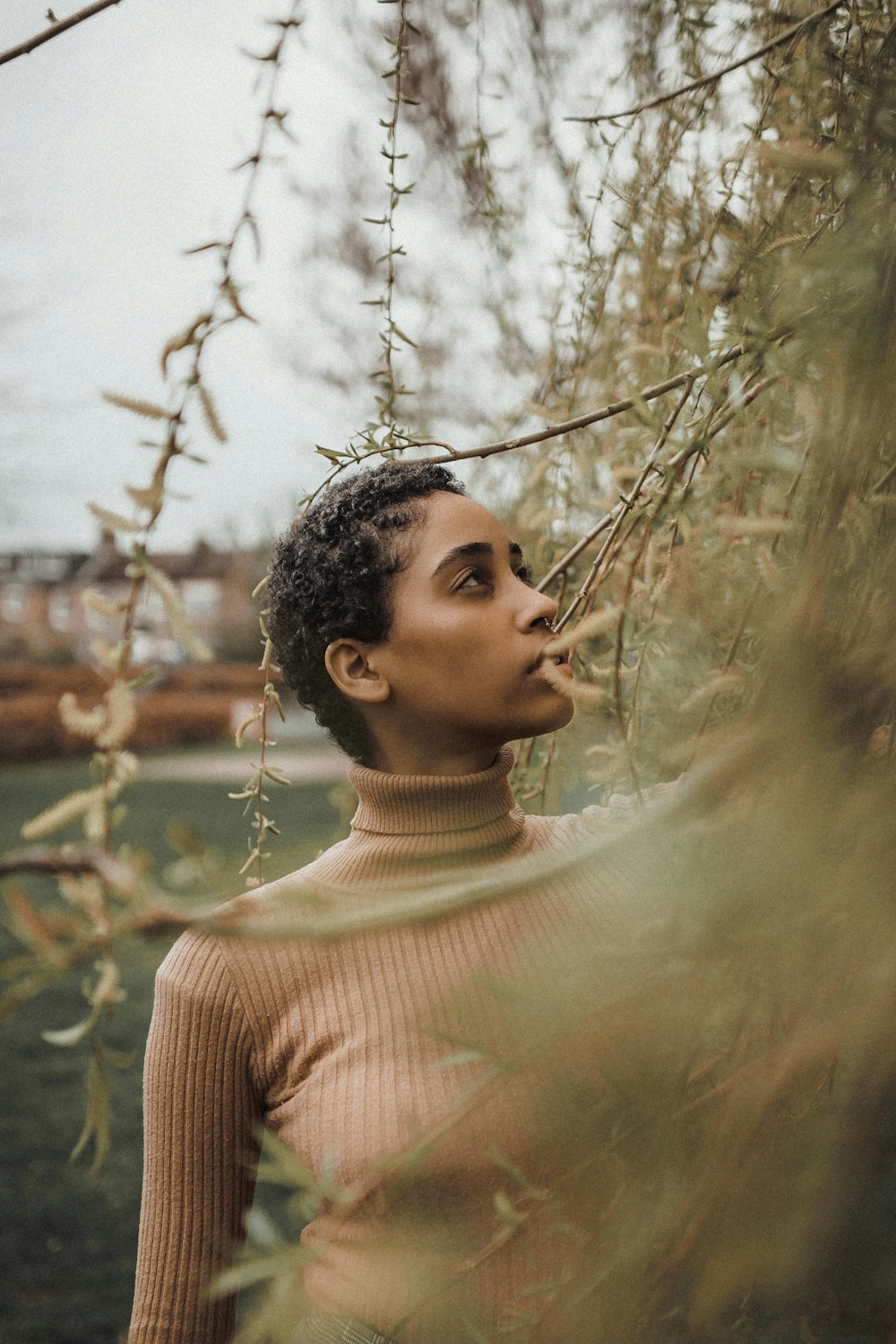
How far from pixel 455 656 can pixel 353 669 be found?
4.4 inches

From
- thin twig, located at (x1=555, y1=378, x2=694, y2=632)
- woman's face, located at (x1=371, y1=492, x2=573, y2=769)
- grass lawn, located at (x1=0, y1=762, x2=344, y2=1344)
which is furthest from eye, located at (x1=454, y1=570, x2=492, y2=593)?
grass lawn, located at (x1=0, y1=762, x2=344, y2=1344)

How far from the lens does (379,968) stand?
2.44 ft

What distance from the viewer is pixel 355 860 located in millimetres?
820

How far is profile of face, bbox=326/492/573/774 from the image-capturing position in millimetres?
708

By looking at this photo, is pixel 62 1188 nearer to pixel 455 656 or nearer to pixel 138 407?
pixel 455 656

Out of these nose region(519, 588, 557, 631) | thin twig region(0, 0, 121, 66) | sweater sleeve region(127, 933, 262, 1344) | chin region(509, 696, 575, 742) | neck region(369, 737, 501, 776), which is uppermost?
thin twig region(0, 0, 121, 66)

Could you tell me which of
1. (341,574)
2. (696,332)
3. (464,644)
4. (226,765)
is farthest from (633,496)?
(226,765)

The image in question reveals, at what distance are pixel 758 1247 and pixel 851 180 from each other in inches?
13.4

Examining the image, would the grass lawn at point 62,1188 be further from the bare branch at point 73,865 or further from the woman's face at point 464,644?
the bare branch at point 73,865

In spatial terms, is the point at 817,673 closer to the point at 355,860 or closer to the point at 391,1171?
the point at 391,1171

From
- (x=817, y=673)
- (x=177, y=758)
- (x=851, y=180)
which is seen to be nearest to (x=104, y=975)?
(x=817, y=673)

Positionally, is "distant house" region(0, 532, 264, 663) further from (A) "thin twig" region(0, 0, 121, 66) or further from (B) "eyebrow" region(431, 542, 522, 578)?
(A) "thin twig" region(0, 0, 121, 66)

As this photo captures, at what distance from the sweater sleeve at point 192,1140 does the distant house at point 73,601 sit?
7.11m

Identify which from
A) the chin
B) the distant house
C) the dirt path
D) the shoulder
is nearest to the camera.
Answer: the shoulder
